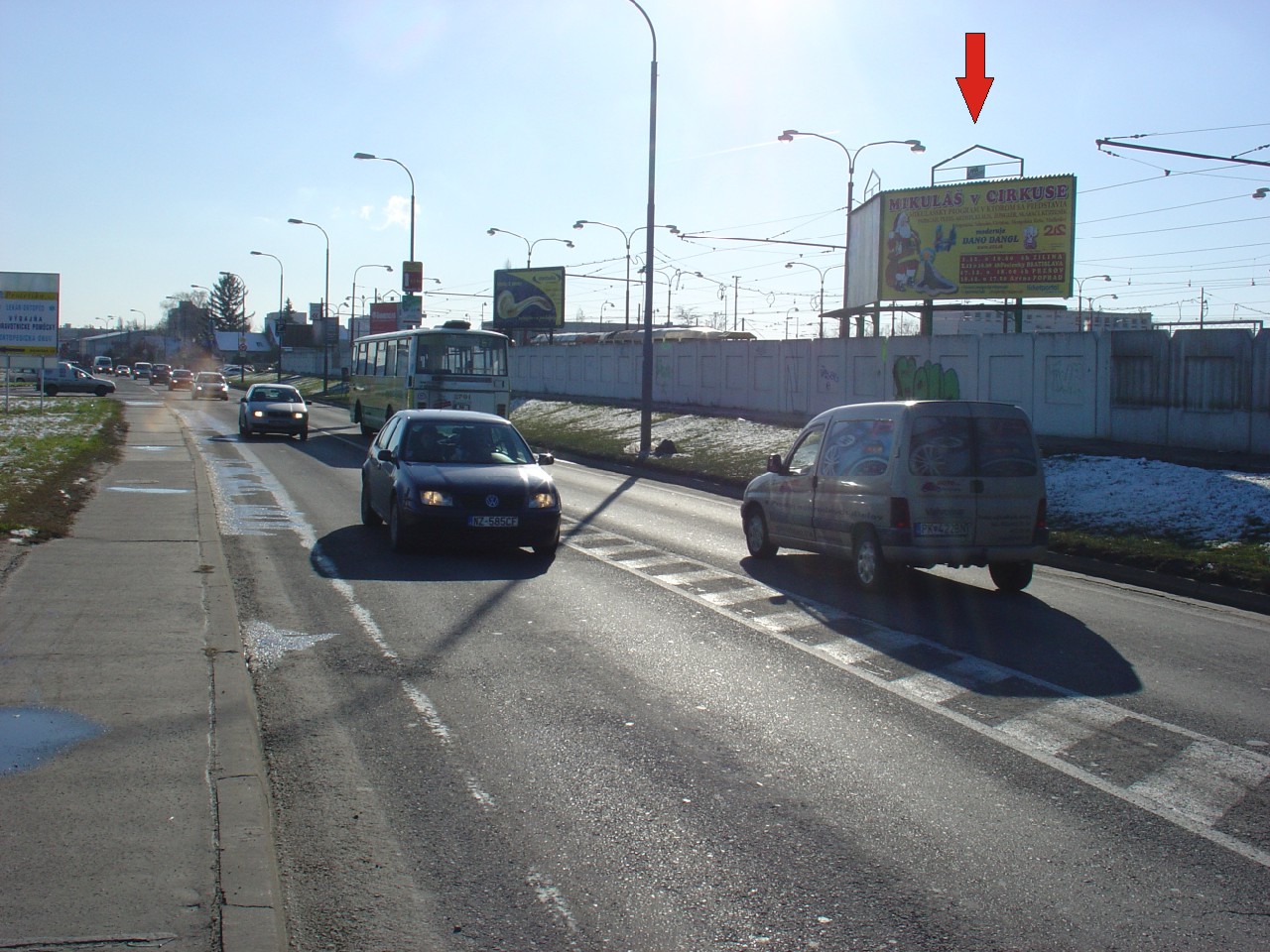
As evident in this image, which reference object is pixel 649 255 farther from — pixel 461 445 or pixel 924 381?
pixel 461 445

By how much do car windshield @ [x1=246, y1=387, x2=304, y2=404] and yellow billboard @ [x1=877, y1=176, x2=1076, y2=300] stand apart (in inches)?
694

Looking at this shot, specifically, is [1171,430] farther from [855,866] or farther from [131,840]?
[131,840]

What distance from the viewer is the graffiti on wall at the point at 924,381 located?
96.8ft

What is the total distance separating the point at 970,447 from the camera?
10953 mm

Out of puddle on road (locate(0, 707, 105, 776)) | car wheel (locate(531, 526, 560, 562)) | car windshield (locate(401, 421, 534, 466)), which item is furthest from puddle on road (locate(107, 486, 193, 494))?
puddle on road (locate(0, 707, 105, 776))

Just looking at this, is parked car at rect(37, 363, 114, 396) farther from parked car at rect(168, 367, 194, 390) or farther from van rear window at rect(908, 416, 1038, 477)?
van rear window at rect(908, 416, 1038, 477)

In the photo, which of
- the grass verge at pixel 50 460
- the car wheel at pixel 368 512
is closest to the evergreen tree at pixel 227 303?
the grass verge at pixel 50 460

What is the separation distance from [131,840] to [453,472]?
867 cm

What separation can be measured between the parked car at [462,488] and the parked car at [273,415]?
1964cm

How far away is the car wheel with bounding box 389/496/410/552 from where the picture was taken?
1265cm

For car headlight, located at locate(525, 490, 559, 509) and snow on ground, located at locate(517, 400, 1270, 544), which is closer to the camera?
car headlight, located at locate(525, 490, 559, 509)

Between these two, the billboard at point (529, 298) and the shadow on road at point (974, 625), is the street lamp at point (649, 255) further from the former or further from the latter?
the billboard at point (529, 298)

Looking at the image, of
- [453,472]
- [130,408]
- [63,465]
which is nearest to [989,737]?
[453,472]

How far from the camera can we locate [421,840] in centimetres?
480
